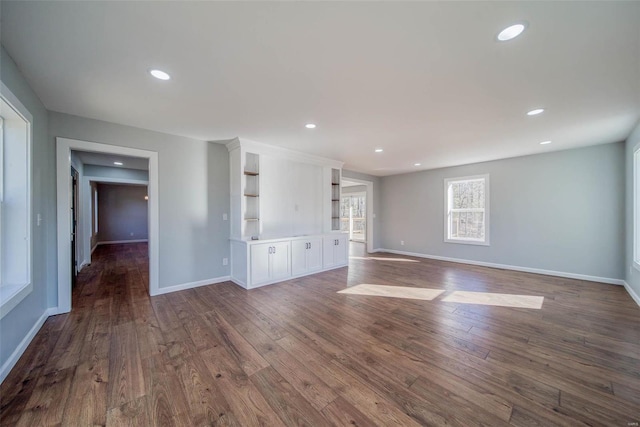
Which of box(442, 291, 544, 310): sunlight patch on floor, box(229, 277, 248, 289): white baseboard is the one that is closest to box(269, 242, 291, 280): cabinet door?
box(229, 277, 248, 289): white baseboard

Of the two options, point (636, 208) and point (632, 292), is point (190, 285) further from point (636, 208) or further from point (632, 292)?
point (636, 208)

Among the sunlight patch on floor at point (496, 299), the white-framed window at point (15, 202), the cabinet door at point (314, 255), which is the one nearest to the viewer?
the white-framed window at point (15, 202)

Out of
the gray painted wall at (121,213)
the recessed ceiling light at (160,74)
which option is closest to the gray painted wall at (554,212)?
the recessed ceiling light at (160,74)

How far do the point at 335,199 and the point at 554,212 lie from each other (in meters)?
4.30

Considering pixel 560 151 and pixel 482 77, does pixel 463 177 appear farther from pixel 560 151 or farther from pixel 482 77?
pixel 482 77

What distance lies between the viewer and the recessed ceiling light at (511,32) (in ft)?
5.06

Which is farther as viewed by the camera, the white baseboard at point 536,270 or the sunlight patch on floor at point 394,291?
the white baseboard at point 536,270

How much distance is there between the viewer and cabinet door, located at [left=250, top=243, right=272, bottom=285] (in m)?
3.99

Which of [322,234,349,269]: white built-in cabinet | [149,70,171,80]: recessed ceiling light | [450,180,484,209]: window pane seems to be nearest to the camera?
[149,70,171,80]: recessed ceiling light

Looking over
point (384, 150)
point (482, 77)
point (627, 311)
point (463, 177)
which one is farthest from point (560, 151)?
point (482, 77)

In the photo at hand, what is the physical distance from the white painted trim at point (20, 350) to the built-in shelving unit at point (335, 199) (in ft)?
15.6

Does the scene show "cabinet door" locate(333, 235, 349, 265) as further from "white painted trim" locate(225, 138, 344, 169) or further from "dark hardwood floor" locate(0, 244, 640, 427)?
"dark hardwood floor" locate(0, 244, 640, 427)

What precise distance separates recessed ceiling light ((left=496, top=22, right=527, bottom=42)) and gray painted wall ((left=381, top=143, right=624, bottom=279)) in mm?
4398

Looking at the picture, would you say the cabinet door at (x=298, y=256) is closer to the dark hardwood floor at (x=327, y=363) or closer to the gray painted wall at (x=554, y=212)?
the dark hardwood floor at (x=327, y=363)
